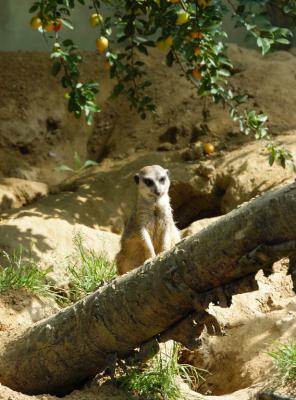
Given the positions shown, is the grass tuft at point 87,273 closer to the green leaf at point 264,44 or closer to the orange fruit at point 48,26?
the orange fruit at point 48,26

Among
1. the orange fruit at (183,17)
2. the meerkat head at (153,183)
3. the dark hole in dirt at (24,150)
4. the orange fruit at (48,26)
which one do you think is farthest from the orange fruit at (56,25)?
the dark hole in dirt at (24,150)

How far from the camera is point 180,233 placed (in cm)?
629

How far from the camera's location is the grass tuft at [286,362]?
3930 mm

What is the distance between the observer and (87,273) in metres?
5.34

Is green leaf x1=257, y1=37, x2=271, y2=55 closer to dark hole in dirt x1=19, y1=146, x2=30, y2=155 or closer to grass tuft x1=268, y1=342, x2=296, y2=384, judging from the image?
grass tuft x1=268, y1=342, x2=296, y2=384

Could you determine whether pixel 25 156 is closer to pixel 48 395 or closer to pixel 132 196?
pixel 132 196

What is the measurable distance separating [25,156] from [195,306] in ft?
16.3

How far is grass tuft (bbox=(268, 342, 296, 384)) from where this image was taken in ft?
12.9

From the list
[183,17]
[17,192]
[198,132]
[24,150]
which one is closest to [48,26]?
[183,17]

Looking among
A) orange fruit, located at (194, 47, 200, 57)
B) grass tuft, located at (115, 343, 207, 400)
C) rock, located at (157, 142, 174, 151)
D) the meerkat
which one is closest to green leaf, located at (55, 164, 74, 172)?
rock, located at (157, 142, 174, 151)

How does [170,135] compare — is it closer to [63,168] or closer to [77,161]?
[77,161]

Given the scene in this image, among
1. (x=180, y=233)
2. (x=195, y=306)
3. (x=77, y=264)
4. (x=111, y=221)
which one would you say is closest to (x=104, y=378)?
(x=195, y=306)

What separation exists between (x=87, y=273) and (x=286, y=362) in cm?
183

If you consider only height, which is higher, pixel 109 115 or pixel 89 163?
pixel 109 115
